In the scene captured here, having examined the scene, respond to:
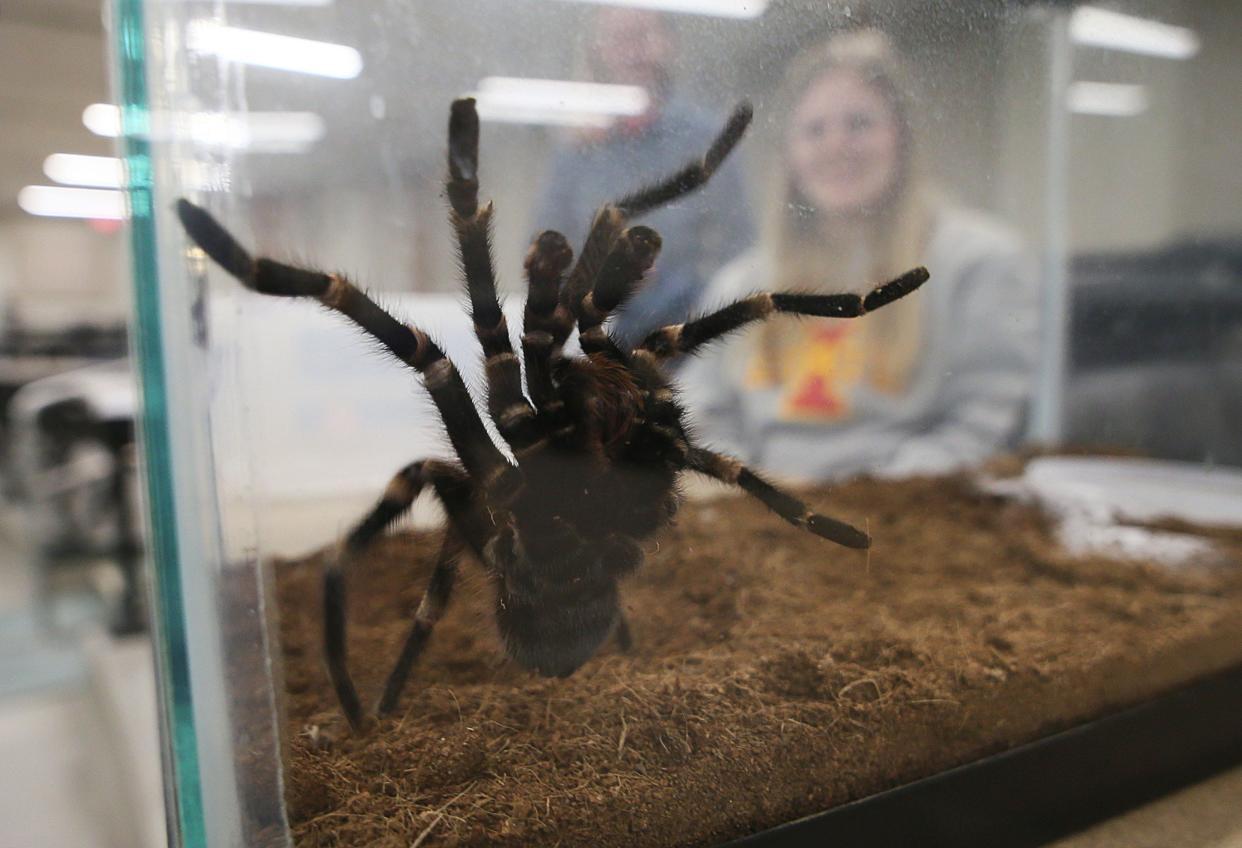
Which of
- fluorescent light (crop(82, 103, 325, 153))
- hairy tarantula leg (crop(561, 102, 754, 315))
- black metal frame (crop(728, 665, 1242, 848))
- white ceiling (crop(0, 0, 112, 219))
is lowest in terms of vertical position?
black metal frame (crop(728, 665, 1242, 848))

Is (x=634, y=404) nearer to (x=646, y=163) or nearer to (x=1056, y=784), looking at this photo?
(x=646, y=163)

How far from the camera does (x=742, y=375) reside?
6.70ft

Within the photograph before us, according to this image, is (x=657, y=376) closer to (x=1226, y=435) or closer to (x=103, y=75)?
(x=1226, y=435)

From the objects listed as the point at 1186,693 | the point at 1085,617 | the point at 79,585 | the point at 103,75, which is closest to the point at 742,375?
the point at 1085,617

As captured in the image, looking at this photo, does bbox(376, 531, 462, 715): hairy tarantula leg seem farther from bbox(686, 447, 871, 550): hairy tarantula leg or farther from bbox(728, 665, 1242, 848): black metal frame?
bbox(728, 665, 1242, 848): black metal frame

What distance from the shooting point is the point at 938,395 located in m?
1.80

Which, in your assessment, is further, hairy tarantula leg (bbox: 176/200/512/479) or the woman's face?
the woman's face

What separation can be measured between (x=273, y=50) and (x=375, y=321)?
0.68 m

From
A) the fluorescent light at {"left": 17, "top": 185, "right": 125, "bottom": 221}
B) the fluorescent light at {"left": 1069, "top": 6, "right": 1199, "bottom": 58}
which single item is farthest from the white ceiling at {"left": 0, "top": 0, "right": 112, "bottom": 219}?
the fluorescent light at {"left": 1069, "top": 6, "right": 1199, "bottom": 58}

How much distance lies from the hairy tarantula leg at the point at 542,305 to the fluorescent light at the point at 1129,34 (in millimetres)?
992

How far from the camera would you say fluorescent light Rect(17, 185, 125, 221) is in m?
2.72

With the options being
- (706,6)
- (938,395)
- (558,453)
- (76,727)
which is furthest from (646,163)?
(76,727)

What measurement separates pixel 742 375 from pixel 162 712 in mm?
1509

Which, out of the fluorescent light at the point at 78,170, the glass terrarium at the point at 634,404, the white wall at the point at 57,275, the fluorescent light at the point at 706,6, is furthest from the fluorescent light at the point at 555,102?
the white wall at the point at 57,275
